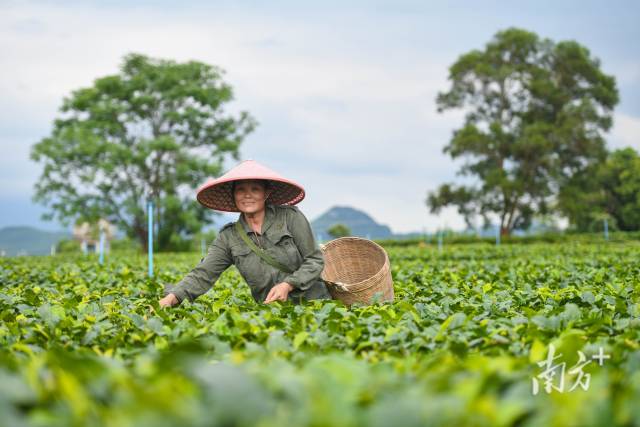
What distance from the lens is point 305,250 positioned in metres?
4.75

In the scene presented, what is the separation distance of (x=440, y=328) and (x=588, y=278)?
4.05 metres

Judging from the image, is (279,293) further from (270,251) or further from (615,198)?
(615,198)

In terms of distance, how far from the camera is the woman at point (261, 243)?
184 inches

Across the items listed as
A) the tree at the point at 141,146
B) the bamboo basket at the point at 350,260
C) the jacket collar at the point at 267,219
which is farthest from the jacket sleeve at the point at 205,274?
the tree at the point at 141,146

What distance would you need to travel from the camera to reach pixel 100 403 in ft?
5.09

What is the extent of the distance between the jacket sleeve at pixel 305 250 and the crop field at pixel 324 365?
0.30 m

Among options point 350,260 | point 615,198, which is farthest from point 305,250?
point 615,198

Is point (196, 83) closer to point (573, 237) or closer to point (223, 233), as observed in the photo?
point (573, 237)

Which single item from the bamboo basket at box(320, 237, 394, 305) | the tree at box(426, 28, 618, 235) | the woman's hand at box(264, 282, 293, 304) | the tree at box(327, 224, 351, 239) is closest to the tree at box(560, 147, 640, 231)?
the tree at box(426, 28, 618, 235)

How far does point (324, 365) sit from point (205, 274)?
116 inches

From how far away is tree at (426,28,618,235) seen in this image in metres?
36.1

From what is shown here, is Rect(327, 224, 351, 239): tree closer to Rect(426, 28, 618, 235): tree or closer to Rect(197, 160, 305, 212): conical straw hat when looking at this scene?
Rect(426, 28, 618, 235): tree

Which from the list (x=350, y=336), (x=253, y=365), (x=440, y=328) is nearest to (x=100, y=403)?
(x=253, y=365)

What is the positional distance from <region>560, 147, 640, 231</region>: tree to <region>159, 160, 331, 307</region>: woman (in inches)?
1424
